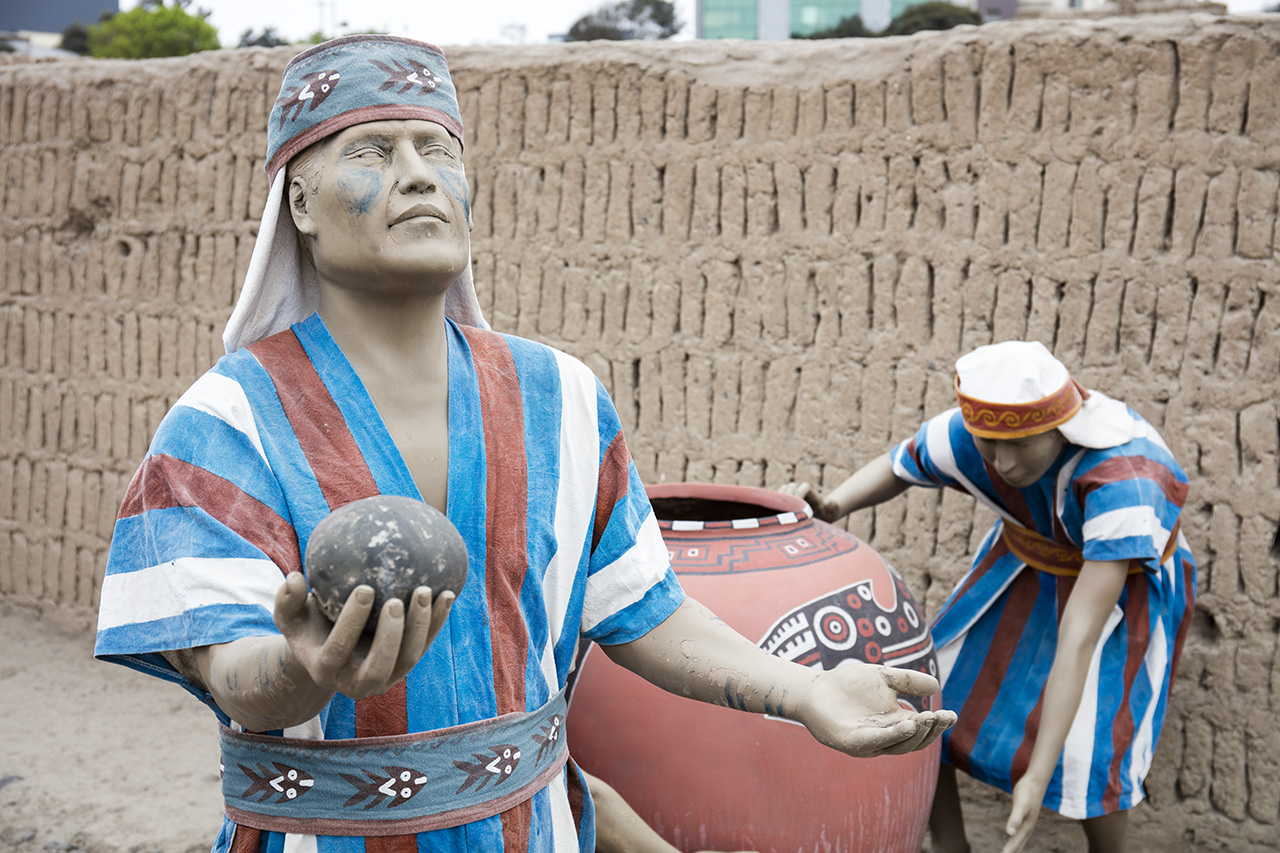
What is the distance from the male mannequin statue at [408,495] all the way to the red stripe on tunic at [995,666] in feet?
5.50

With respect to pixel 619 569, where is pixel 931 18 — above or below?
above

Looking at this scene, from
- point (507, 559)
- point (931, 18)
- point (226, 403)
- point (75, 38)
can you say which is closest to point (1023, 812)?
point (507, 559)

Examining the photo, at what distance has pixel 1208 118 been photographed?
3.21 metres

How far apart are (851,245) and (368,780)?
2.72 meters

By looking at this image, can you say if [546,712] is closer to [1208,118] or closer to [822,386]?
[822,386]

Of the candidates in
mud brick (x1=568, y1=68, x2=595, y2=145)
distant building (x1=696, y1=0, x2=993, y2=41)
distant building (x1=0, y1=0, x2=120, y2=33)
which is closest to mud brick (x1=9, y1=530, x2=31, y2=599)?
mud brick (x1=568, y1=68, x2=595, y2=145)

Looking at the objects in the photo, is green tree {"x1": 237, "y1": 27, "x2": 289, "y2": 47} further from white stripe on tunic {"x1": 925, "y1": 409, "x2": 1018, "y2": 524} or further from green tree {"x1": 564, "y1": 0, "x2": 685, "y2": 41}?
white stripe on tunic {"x1": 925, "y1": 409, "x2": 1018, "y2": 524}

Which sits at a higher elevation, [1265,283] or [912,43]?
[912,43]

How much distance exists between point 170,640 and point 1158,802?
3156 mm

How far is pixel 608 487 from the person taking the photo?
1.59 metres

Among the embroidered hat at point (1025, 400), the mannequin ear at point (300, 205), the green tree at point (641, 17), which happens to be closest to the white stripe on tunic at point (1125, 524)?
the embroidered hat at point (1025, 400)

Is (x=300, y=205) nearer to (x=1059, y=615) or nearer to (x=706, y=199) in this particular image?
(x=1059, y=615)

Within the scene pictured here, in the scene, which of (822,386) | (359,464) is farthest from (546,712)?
(822,386)

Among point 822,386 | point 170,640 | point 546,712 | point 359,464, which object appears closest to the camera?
point 170,640
